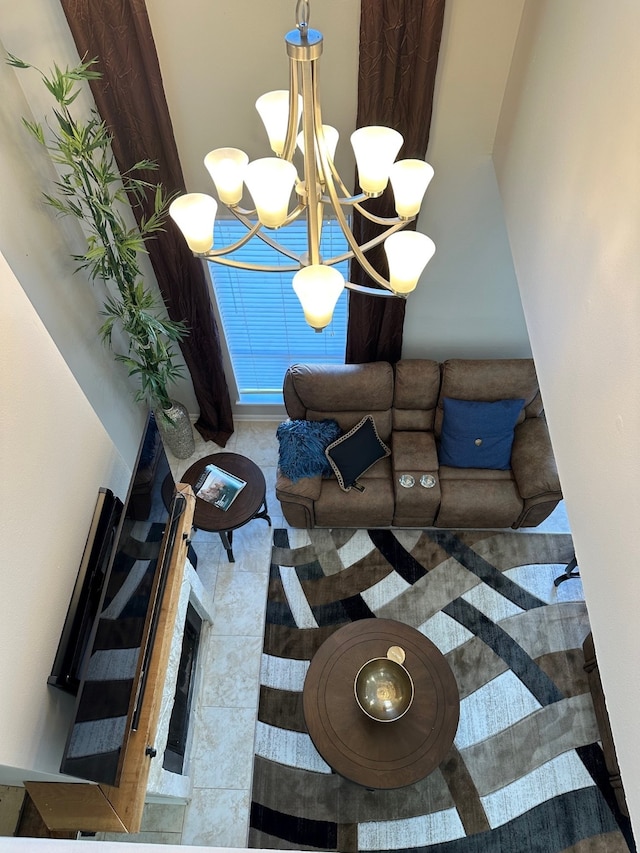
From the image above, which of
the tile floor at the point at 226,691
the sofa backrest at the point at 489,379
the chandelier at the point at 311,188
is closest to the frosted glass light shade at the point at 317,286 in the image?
the chandelier at the point at 311,188

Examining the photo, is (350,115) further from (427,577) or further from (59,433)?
(427,577)

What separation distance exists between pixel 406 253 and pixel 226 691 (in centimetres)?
309

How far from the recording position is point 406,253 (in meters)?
1.60

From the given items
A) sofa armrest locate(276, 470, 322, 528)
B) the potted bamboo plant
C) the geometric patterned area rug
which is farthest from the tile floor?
the potted bamboo plant

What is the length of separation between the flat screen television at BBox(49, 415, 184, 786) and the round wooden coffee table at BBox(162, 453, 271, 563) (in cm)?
84

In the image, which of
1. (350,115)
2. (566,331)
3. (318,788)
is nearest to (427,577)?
(318,788)

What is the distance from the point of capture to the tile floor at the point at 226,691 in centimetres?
320

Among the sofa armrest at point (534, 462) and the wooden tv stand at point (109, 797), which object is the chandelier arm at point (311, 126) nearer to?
the wooden tv stand at point (109, 797)

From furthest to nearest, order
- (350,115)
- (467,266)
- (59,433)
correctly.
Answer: (467,266) → (350,115) → (59,433)

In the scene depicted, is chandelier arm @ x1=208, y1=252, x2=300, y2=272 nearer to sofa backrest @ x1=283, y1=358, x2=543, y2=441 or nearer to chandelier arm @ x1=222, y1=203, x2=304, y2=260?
chandelier arm @ x1=222, y1=203, x2=304, y2=260

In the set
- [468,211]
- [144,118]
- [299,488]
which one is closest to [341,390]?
[299,488]

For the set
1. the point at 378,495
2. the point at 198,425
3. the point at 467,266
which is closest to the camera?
the point at 467,266

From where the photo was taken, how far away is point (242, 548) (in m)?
4.20

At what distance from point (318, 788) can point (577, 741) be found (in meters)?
1.58
